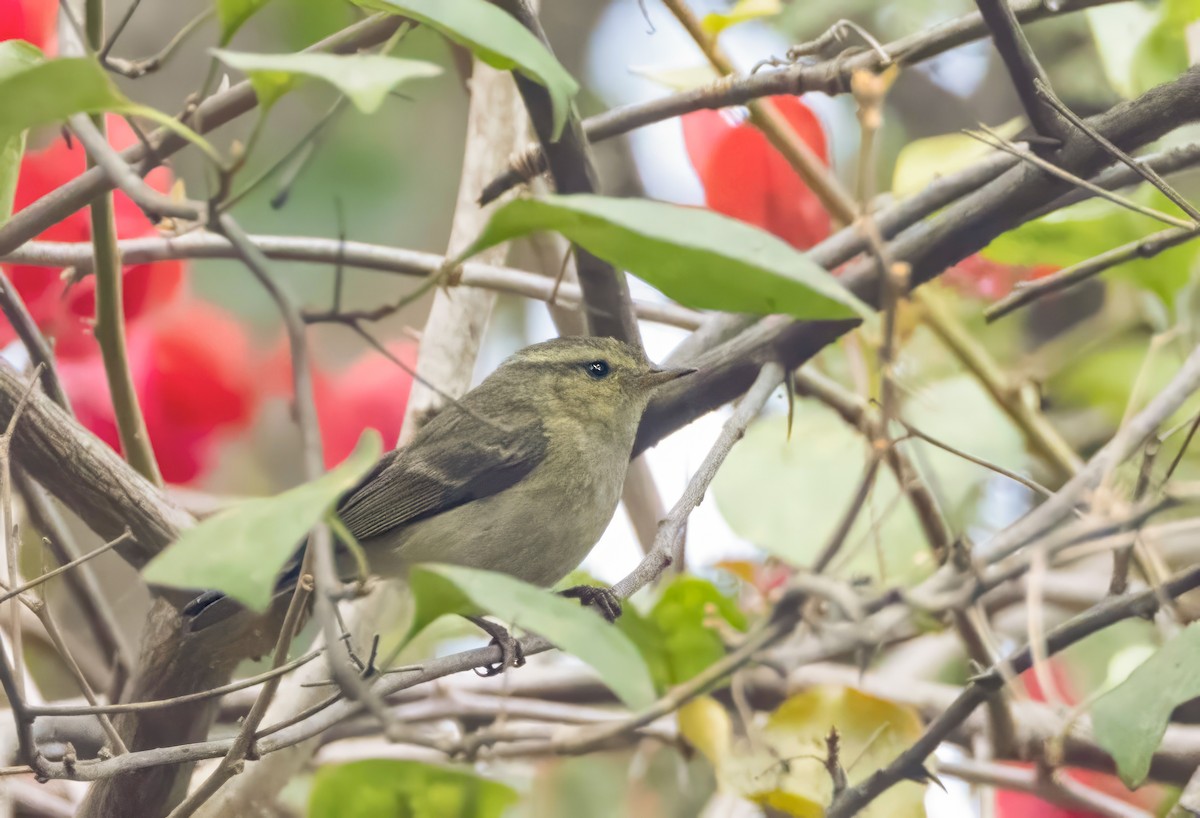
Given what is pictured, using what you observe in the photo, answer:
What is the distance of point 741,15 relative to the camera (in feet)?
7.75

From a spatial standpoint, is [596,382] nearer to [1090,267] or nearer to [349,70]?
[1090,267]


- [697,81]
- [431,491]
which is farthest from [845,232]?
[431,491]

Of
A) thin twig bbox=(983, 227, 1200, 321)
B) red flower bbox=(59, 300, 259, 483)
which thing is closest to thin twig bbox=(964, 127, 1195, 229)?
thin twig bbox=(983, 227, 1200, 321)

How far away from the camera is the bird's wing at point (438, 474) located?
8.39 ft

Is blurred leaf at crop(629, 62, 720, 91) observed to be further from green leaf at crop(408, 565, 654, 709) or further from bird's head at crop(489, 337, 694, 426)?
green leaf at crop(408, 565, 654, 709)

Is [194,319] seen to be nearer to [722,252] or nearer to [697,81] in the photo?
[697,81]

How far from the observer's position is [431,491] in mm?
2564

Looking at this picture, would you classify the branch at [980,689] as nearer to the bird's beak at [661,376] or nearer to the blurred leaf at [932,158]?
the bird's beak at [661,376]

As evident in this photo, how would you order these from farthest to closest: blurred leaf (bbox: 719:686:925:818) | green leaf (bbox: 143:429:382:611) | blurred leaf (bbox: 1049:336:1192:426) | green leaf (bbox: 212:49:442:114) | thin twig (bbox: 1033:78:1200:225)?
blurred leaf (bbox: 1049:336:1192:426)
blurred leaf (bbox: 719:686:925:818)
thin twig (bbox: 1033:78:1200:225)
green leaf (bbox: 212:49:442:114)
green leaf (bbox: 143:429:382:611)

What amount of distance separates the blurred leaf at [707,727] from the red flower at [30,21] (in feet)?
5.55

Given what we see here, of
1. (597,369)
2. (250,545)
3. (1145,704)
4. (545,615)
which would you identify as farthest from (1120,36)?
(250,545)

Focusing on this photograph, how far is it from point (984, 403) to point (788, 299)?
1.69 metres

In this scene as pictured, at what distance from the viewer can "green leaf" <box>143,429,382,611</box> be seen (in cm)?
90

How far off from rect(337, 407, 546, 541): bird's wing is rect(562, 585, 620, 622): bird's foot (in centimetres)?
32
